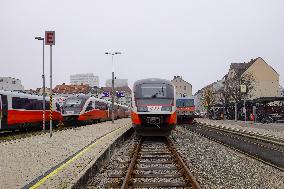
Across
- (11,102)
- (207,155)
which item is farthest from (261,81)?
(207,155)

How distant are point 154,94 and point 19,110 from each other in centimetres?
1113

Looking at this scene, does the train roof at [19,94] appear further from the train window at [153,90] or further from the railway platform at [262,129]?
the railway platform at [262,129]

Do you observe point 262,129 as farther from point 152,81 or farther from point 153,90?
point 153,90

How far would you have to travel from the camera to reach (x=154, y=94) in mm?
20359

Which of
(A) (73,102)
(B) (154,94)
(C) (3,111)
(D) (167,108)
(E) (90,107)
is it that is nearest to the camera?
(D) (167,108)

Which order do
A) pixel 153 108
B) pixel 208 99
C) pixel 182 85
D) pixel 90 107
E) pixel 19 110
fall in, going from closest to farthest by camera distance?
1. pixel 153 108
2. pixel 19 110
3. pixel 90 107
4. pixel 208 99
5. pixel 182 85

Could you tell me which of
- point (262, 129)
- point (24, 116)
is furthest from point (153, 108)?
point (262, 129)

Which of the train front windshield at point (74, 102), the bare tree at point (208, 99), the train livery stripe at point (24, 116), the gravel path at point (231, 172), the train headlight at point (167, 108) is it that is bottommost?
the gravel path at point (231, 172)

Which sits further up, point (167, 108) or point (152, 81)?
point (152, 81)

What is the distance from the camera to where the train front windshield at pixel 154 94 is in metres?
20.1

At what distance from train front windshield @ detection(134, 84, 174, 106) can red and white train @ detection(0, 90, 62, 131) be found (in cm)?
841

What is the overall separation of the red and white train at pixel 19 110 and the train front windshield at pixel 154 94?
841cm

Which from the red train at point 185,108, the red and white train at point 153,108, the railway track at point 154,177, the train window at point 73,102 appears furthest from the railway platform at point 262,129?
the train window at point 73,102

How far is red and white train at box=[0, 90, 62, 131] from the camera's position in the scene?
80.3ft
